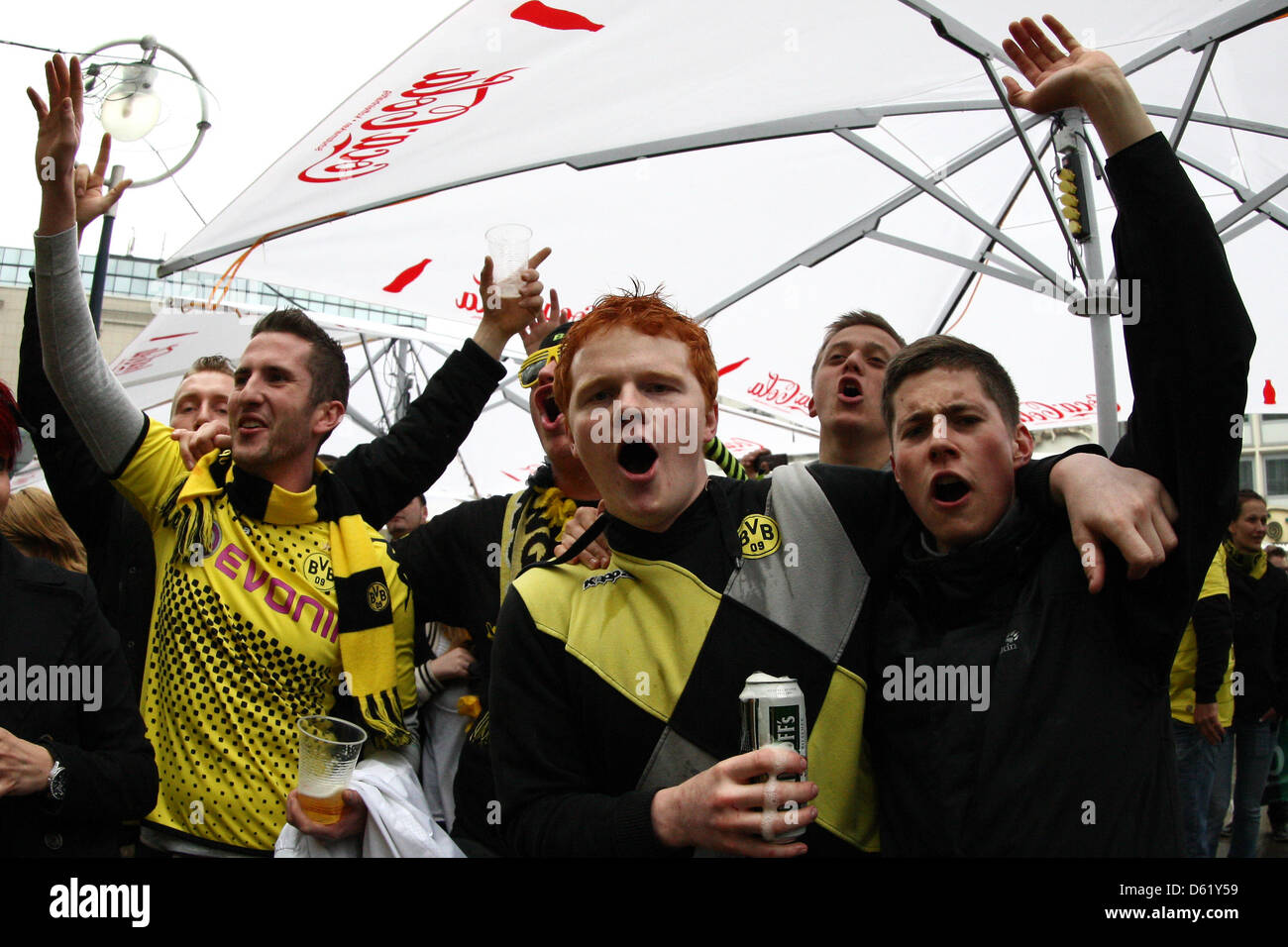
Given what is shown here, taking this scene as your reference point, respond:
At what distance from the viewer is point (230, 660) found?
2279mm

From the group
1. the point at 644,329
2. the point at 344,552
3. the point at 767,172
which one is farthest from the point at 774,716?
the point at 767,172

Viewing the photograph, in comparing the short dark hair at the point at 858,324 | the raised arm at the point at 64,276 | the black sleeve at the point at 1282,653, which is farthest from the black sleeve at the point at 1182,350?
the black sleeve at the point at 1282,653

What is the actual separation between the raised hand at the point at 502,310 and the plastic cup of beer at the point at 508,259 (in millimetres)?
17

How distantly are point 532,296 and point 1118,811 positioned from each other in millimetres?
1983

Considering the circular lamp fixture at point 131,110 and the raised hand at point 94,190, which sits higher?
the circular lamp fixture at point 131,110

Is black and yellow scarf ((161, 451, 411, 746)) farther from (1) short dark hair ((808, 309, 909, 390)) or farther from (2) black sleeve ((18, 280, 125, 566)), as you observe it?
(1) short dark hair ((808, 309, 909, 390))

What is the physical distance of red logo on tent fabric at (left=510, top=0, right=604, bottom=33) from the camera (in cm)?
378

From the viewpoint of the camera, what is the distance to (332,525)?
8.30 ft

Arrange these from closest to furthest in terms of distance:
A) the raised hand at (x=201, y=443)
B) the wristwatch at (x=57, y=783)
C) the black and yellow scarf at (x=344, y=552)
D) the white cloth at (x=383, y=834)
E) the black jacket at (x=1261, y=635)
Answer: the wristwatch at (x=57, y=783), the white cloth at (x=383, y=834), the black and yellow scarf at (x=344, y=552), the raised hand at (x=201, y=443), the black jacket at (x=1261, y=635)

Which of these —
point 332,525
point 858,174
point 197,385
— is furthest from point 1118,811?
point 858,174

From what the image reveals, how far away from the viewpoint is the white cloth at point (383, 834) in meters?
2.09

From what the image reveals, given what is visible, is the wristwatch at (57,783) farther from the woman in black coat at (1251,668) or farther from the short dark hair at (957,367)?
the woman in black coat at (1251,668)

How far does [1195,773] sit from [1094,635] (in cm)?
397
